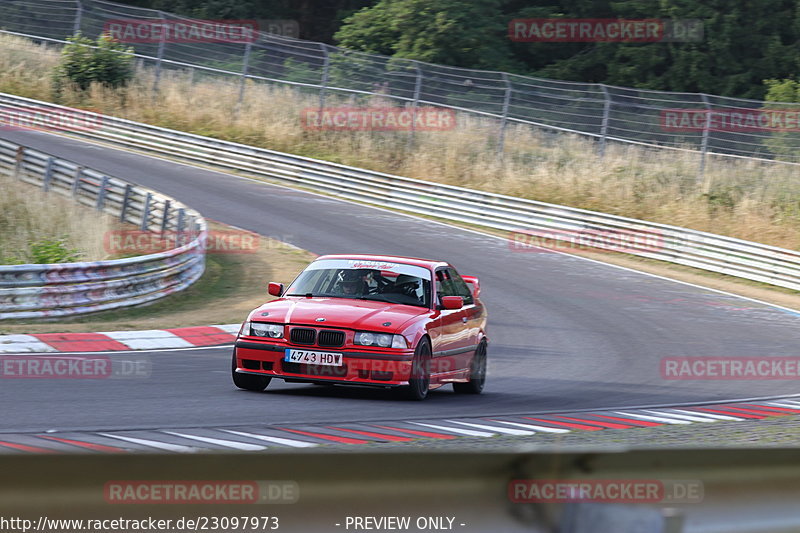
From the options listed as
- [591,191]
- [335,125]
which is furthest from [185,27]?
[591,191]

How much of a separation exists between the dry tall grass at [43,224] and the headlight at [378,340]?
A: 10.8 m

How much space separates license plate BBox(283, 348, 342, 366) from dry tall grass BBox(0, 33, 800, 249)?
65.5 feet

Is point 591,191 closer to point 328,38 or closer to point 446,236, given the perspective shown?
point 446,236

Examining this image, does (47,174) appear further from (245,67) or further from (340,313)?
(340,313)

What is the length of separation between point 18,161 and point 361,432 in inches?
841

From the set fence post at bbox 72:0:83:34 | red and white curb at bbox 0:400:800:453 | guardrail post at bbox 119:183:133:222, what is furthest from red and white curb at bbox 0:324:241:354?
fence post at bbox 72:0:83:34

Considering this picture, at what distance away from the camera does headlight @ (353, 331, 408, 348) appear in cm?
1013

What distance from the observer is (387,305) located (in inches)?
430

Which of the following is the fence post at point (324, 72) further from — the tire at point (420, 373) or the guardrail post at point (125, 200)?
the tire at point (420, 373)

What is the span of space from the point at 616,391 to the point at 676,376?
6.83ft

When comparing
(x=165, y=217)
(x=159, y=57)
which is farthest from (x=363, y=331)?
(x=159, y=57)

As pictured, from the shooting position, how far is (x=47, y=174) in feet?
85.1

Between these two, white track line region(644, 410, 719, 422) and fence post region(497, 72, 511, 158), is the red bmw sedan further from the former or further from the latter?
fence post region(497, 72, 511, 158)

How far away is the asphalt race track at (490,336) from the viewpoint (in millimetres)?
9406
